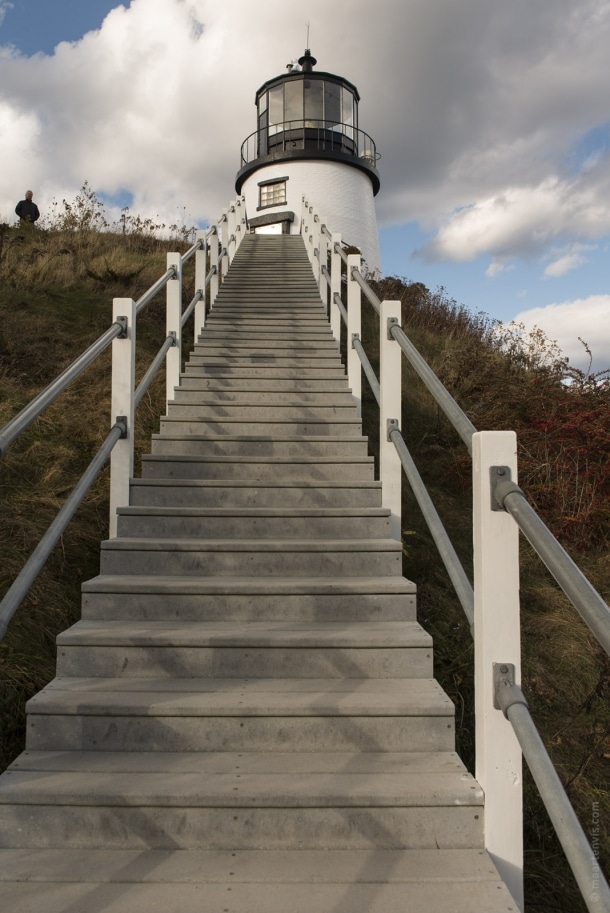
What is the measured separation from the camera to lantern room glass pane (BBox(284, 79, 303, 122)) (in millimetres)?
19266

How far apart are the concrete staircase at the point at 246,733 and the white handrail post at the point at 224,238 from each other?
6.09 meters

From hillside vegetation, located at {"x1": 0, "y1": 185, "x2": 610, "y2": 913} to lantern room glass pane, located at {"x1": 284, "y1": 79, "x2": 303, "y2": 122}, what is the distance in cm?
1151

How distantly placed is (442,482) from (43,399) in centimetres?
374

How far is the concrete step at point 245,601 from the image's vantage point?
279 cm

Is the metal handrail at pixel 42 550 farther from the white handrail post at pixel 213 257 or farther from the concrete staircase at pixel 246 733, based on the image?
the white handrail post at pixel 213 257

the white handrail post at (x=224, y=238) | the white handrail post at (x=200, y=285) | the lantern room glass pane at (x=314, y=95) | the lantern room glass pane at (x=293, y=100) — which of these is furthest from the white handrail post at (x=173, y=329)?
the lantern room glass pane at (x=293, y=100)

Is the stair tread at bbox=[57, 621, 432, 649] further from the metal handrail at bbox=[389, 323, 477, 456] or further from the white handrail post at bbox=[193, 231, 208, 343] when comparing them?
the white handrail post at bbox=[193, 231, 208, 343]

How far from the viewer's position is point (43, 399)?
253cm

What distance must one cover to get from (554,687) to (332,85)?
19.7 metres

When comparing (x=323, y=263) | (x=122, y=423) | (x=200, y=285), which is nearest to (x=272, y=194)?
(x=323, y=263)

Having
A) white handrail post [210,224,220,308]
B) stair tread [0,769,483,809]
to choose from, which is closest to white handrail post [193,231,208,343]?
white handrail post [210,224,220,308]

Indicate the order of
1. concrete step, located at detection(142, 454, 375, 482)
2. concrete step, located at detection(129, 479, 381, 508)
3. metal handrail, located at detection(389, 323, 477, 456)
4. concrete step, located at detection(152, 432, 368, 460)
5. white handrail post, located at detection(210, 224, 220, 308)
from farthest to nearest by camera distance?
white handrail post, located at detection(210, 224, 220, 308) < concrete step, located at detection(152, 432, 368, 460) < concrete step, located at detection(142, 454, 375, 482) < concrete step, located at detection(129, 479, 381, 508) < metal handrail, located at detection(389, 323, 477, 456)

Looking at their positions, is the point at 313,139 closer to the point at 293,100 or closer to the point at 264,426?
the point at 293,100

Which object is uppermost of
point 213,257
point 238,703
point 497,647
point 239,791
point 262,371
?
point 213,257
